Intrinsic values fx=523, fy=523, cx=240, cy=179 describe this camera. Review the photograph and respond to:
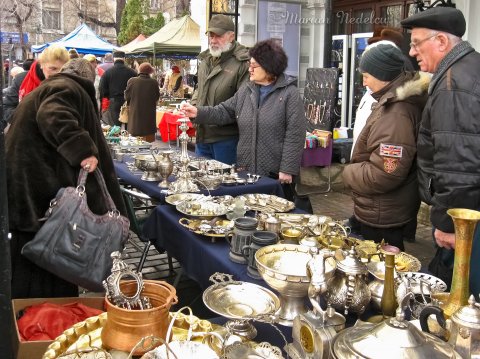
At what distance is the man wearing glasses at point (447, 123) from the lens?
2.29 meters

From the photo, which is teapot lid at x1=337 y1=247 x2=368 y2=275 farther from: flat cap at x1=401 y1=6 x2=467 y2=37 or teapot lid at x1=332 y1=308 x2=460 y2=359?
flat cap at x1=401 y1=6 x2=467 y2=37

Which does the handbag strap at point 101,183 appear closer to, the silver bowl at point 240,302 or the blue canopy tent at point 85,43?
the silver bowl at point 240,302

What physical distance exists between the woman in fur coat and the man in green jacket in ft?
5.98

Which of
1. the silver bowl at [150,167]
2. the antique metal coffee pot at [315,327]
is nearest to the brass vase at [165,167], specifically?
the silver bowl at [150,167]

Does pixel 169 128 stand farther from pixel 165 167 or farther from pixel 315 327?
pixel 315 327

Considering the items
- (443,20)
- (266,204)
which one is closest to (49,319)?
(266,204)

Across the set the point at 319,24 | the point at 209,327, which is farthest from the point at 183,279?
the point at 319,24

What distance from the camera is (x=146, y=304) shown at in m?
1.58

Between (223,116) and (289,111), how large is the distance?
0.64 metres

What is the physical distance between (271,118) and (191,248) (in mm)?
1620

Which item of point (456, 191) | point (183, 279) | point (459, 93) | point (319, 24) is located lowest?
point (183, 279)

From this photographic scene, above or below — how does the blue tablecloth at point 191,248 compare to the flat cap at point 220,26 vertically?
below

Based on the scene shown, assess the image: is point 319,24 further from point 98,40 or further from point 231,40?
point 98,40

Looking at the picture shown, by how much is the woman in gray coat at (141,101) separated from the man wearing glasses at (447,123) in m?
7.34
